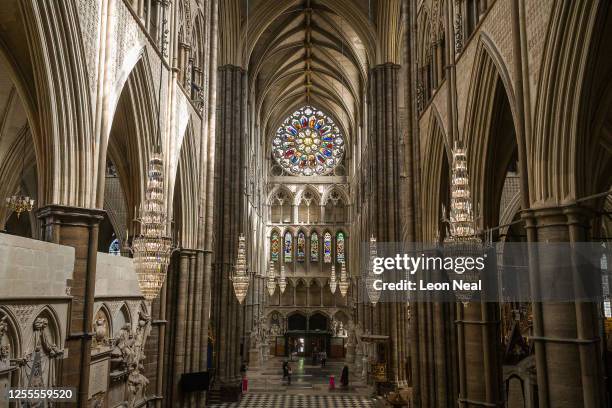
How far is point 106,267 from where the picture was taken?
11.2 m

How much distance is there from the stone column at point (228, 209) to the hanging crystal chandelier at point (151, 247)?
16724 millimetres

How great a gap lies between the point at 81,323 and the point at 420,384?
37.2 feet

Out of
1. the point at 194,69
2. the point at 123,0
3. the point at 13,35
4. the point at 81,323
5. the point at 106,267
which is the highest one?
the point at 194,69

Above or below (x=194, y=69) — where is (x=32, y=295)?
below

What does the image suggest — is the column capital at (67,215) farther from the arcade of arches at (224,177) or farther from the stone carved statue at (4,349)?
the stone carved statue at (4,349)

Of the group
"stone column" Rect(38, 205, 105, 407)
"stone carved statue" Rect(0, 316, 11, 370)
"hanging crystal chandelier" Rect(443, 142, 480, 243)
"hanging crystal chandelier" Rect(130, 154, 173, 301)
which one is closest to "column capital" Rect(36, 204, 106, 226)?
"stone column" Rect(38, 205, 105, 407)

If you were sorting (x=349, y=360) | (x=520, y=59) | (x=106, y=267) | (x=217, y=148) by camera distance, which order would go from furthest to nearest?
(x=349, y=360) → (x=217, y=148) → (x=106, y=267) → (x=520, y=59)

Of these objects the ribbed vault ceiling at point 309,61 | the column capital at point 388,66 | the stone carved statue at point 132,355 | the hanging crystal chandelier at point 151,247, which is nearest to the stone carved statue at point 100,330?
the stone carved statue at point 132,355

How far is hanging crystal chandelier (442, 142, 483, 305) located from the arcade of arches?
97cm

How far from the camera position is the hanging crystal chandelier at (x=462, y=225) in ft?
33.4

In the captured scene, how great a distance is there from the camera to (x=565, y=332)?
8867 mm

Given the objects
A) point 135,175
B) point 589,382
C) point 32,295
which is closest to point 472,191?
point 589,382

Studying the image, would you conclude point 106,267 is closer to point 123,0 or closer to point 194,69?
point 123,0

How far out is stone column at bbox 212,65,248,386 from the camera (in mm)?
26375
